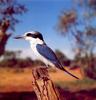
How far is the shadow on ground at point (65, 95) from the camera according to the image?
28.4 ft

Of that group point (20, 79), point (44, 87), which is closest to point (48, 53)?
point (44, 87)

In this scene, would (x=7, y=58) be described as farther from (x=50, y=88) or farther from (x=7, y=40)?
(x=50, y=88)

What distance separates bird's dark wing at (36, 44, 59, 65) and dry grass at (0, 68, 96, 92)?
6006 mm

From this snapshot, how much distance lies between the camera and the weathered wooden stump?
233 cm

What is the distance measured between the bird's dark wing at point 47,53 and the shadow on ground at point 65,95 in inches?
232

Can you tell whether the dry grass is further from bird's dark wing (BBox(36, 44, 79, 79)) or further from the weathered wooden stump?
the weathered wooden stump

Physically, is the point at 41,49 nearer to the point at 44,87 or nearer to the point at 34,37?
the point at 34,37

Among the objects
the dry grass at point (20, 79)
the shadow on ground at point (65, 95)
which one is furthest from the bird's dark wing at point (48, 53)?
the dry grass at point (20, 79)

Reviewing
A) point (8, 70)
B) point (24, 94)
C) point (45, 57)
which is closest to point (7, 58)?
point (8, 70)

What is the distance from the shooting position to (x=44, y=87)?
92.6 inches

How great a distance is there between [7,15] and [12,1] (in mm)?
314

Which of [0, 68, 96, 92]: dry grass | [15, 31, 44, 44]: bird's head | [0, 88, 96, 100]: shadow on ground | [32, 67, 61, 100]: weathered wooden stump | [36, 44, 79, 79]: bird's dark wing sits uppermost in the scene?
[15, 31, 44, 44]: bird's head

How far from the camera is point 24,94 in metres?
8.73

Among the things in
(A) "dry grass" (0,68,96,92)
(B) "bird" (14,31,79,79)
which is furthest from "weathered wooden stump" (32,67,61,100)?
(A) "dry grass" (0,68,96,92)
